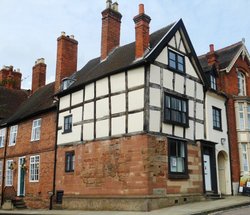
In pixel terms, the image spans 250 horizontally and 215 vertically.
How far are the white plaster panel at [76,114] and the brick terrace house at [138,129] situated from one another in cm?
6

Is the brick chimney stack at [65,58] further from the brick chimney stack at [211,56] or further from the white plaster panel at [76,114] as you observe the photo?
the brick chimney stack at [211,56]

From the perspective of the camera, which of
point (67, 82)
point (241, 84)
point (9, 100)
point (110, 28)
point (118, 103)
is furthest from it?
point (9, 100)

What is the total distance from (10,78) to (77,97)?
16.0 meters

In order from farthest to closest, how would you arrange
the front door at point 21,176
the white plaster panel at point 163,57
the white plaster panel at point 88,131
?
the front door at point 21,176
the white plaster panel at point 88,131
the white plaster panel at point 163,57

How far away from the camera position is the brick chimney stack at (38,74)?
30427mm

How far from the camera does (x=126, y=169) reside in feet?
54.6

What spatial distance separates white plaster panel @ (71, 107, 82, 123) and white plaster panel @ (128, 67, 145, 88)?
4184 mm

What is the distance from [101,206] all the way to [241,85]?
546 inches

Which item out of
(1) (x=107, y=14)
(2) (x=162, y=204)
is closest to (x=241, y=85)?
(1) (x=107, y=14)

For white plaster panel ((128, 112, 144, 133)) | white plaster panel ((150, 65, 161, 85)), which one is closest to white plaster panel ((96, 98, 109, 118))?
white plaster panel ((128, 112, 144, 133))

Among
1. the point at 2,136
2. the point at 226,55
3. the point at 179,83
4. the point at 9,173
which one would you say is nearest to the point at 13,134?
the point at 2,136

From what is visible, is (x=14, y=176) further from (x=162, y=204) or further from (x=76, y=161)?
(x=162, y=204)

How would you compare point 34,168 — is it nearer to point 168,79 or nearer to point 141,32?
point 168,79

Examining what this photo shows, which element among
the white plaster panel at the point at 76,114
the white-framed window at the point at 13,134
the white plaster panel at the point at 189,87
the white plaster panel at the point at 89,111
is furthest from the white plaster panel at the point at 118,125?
the white-framed window at the point at 13,134
